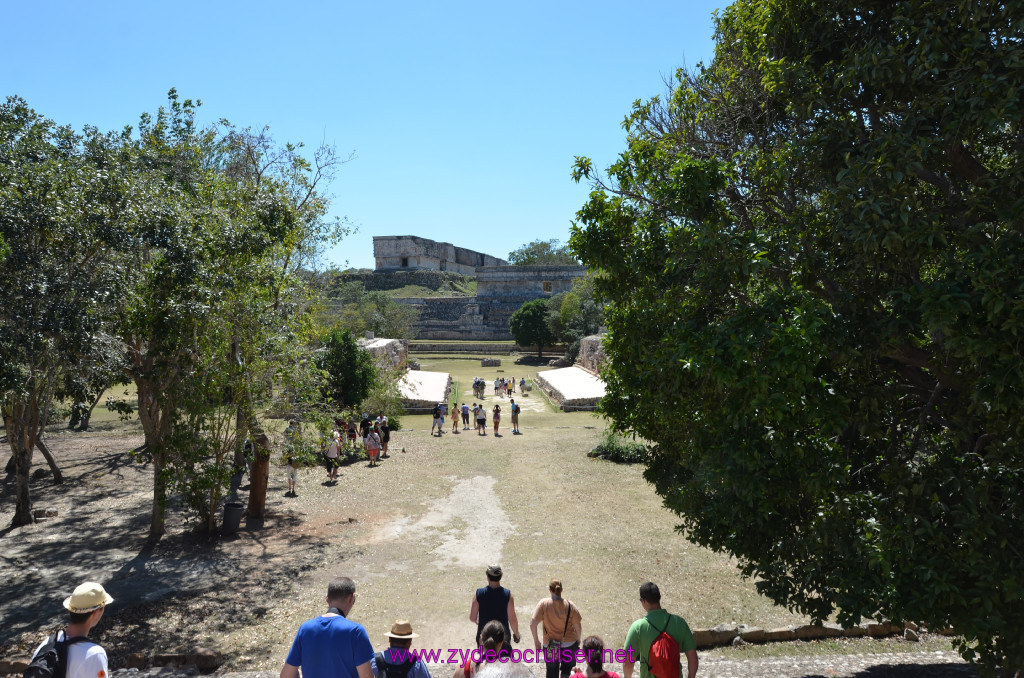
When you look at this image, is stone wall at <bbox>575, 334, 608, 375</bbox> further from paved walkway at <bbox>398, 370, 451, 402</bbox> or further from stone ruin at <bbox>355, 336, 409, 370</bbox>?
stone ruin at <bbox>355, 336, 409, 370</bbox>

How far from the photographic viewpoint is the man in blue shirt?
329cm

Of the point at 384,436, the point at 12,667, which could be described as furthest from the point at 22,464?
the point at 384,436

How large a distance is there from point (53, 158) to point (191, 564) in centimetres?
626

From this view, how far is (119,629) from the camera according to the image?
6.98m

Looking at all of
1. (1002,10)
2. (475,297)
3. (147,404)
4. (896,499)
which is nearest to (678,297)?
(896,499)

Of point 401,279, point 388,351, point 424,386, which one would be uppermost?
point 401,279

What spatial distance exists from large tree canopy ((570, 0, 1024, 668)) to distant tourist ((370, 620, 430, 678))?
2.36 metres

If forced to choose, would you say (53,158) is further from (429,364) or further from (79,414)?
(429,364)

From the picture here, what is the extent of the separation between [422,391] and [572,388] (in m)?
6.59

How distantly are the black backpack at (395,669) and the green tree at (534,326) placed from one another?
41.0 m

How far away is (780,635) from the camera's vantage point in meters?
6.76

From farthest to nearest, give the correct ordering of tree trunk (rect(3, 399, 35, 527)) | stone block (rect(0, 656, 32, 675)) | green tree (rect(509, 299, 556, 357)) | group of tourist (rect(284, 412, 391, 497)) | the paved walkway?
1. green tree (rect(509, 299, 556, 357))
2. the paved walkway
3. tree trunk (rect(3, 399, 35, 527))
4. group of tourist (rect(284, 412, 391, 497))
5. stone block (rect(0, 656, 32, 675))

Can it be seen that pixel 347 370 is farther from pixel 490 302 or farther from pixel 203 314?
pixel 490 302

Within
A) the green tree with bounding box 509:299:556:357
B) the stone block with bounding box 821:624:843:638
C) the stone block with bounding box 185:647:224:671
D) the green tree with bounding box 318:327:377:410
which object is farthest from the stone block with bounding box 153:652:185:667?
the green tree with bounding box 509:299:556:357
